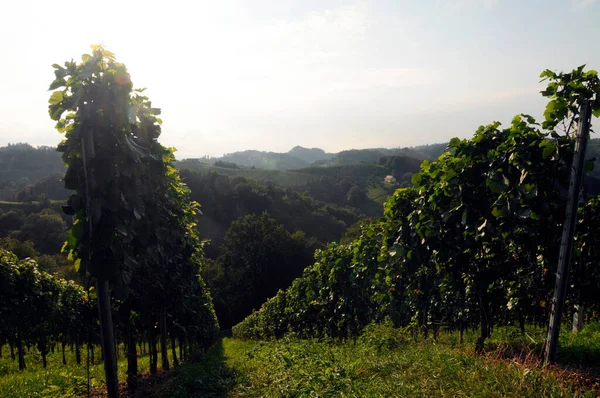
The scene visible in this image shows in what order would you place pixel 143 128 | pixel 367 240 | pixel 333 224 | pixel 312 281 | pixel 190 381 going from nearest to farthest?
pixel 143 128
pixel 190 381
pixel 367 240
pixel 312 281
pixel 333 224

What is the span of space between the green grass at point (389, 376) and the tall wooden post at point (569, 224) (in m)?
0.60

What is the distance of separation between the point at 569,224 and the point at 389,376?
3.30 m

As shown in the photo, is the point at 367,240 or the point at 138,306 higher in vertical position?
the point at 367,240

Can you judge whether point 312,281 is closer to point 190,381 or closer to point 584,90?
point 190,381

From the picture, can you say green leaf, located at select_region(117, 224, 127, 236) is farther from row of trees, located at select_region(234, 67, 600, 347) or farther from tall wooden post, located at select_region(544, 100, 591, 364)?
tall wooden post, located at select_region(544, 100, 591, 364)

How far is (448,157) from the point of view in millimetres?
7410

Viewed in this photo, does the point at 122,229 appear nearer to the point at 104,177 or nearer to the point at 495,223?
the point at 104,177

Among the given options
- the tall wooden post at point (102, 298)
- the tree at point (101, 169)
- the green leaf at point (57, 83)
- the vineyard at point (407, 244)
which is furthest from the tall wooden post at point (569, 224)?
the green leaf at point (57, 83)

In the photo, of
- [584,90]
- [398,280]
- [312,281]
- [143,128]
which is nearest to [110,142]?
[143,128]

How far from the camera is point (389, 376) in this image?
555cm

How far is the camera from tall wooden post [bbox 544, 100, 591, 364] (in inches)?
200

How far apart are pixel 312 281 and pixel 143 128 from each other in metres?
11.7

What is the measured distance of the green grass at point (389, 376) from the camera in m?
4.32

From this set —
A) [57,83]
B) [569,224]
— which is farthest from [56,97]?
[569,224]
